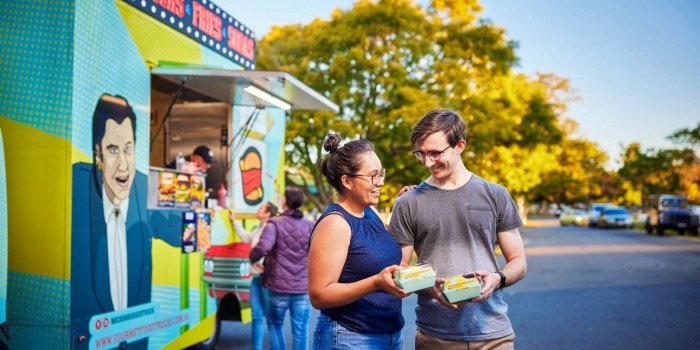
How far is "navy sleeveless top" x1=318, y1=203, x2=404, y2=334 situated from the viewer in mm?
2926

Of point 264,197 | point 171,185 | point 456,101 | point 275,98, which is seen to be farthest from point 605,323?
point 456,101

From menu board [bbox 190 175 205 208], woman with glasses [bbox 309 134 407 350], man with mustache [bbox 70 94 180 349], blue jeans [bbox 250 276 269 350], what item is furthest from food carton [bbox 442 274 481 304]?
menu board [bbox 190 175 205 208]

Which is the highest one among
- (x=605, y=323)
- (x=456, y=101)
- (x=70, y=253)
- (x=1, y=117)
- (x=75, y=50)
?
(x=456, y=101)

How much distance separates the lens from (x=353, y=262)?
2.92 meters

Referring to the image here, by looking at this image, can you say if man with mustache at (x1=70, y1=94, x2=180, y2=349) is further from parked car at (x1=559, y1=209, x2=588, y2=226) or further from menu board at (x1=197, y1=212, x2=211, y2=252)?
parked car at (x1=559, y1=209, x2=588, y2=226)

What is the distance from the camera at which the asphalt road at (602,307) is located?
819cm

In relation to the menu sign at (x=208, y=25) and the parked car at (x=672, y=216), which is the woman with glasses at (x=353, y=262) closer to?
the menu sign at (x=208, y=25)

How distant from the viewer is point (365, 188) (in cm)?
305

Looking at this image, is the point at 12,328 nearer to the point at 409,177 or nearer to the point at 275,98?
the point at 275,98

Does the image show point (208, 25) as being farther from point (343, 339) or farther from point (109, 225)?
point (343, 339)

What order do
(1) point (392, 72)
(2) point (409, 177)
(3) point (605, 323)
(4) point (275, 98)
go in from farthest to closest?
1. (2) point (409, 177)
2. (1) point (392, 72)
3. (3) point (605, 323)
4. (4) point (275, 98)

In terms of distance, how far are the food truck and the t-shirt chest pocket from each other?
8.21ft

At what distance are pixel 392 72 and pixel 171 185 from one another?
565 inches

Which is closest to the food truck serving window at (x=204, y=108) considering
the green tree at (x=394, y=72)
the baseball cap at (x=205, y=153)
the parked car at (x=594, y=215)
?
the baseball cap at (x=205, y=153)
